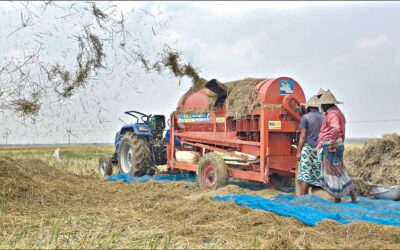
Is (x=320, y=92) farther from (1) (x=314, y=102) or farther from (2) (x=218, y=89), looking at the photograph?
(2) (x=218, y=89)

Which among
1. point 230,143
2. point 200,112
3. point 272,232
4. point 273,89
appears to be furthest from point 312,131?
point 272,232

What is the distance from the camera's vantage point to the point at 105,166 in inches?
533

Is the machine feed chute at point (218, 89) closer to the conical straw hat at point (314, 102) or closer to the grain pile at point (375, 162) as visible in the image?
the conical straw hat at point (314, 102)

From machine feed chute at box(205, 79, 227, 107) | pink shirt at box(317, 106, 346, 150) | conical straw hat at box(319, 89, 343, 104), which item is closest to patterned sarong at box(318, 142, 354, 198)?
pink shirt at box(317, 106, 346, 150)

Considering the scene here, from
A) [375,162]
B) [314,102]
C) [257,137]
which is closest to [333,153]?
[314,102]

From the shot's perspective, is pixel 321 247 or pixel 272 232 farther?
pixel 272 232

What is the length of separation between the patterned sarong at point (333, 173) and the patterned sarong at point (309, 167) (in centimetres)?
28

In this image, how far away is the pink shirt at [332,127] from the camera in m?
7.70

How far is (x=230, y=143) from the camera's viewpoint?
31.4 ft

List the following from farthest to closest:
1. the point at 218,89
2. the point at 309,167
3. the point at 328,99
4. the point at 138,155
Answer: the point at 138,155
the point at 218,89
the point at 309,167
the point at 328,99

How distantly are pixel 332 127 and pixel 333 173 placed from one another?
726mm

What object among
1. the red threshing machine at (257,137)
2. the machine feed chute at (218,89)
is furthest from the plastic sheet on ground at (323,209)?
the machine feed chute at (218,89)

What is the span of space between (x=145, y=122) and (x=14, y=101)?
4.81 meters

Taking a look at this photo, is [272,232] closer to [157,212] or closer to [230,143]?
[157,212]
